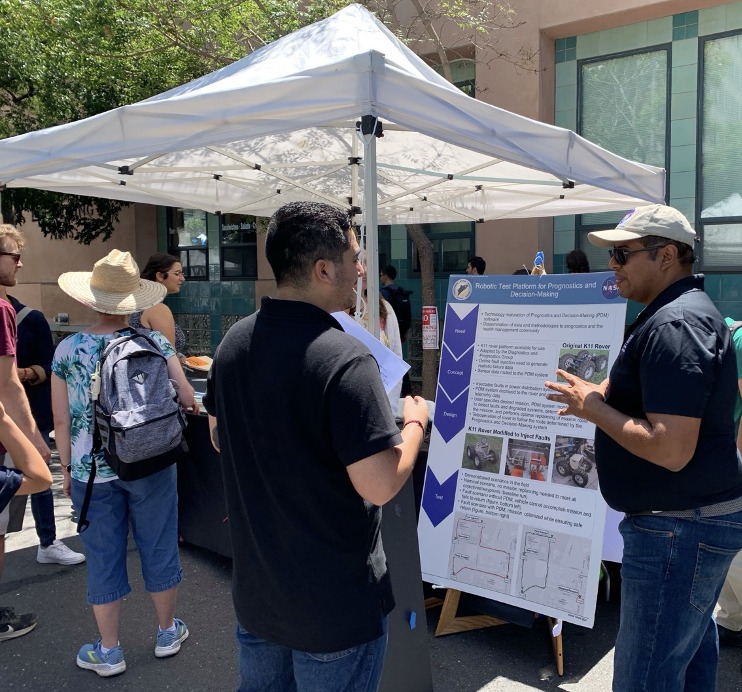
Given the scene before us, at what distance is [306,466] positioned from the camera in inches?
65.6

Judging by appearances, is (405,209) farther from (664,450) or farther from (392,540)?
(664,450)

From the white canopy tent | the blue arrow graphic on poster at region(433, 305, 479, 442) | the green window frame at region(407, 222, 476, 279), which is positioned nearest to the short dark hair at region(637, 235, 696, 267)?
the white canopy tent

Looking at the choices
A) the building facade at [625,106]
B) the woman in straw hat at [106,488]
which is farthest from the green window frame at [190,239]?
the woman in straw hat at [106,488]

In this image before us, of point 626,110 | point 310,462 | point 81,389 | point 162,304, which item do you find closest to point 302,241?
point 310,462

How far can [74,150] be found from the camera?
3.42 metres

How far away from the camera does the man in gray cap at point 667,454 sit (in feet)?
6.38

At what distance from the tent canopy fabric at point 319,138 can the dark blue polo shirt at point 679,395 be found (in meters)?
1.35

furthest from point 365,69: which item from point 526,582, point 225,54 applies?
point 225,54

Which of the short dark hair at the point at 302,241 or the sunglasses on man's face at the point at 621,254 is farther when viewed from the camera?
the sunglasses on man's face at the point at 621,254

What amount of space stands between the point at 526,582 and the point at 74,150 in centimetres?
303

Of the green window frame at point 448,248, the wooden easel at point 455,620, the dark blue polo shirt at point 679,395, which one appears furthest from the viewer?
the green window frame at point 448,248

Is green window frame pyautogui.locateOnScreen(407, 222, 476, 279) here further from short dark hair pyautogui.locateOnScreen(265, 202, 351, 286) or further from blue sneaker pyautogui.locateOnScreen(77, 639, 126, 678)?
short dark hair pyautogui.locateOnScreen(265, 202, 351, 286)

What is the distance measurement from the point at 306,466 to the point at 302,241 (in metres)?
0.56

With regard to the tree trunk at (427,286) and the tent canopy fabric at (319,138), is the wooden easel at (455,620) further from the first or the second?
the tree trunk at (427,286)
